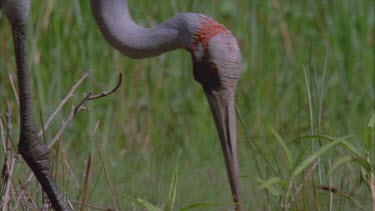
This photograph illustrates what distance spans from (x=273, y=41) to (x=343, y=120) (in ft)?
2.58

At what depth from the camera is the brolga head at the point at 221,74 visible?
4812 mm

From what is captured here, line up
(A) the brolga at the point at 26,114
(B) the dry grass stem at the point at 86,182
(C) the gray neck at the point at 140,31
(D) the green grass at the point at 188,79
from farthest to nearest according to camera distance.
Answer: (D) the green grass at the point at 188,79
(A) the brolga at the point at 26,114
(C) the gray neck at the point at 140,31
(B) the dry grass stem at the point at 86,182

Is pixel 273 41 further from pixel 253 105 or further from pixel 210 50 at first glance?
pixel 210 50

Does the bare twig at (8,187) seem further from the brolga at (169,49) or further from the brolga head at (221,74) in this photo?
the brolga head at (221,74)

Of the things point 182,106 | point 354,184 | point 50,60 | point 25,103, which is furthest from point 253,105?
point 25,103

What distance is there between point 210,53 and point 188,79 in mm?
2959

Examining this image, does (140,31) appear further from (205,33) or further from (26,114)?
(26,114)

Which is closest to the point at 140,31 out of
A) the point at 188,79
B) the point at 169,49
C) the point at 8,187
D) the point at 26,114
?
the point at 169,49

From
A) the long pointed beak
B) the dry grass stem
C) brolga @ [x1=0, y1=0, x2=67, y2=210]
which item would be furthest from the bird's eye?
brolga @ [x1=0, y1=0, x2=67, y2=210]

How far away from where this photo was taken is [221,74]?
15.8 feet

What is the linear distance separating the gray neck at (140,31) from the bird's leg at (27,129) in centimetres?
39

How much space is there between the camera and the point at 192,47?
4.93m

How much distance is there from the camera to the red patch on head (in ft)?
15.9

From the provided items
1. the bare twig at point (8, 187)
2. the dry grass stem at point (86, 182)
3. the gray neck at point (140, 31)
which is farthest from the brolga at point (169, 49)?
the dry grass stem at point (86, 182)
